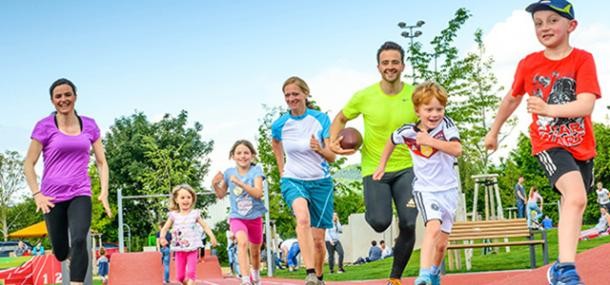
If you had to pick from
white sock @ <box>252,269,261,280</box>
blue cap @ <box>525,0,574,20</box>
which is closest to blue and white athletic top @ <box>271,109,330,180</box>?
white sock @ <box>252,269,261,280</box>

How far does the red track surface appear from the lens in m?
7.16

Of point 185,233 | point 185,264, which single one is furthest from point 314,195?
point 185,264

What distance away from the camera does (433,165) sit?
7262 mm

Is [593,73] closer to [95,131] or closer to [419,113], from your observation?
[419,113]

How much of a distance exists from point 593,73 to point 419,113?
6.22 feet

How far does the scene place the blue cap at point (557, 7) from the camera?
5.94 metres

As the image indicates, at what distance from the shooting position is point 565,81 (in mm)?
5898

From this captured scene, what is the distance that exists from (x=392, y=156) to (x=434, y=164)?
0.97 metres

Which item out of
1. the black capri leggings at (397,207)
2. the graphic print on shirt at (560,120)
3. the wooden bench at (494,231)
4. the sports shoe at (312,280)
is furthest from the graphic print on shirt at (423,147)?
the wooden bench at (494,231)

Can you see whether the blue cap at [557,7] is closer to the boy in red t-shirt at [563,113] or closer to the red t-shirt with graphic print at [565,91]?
the boy in red t-shirt at [563,113]

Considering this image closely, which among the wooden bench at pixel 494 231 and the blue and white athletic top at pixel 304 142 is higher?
the blue and white athletic top at pixel 304 142

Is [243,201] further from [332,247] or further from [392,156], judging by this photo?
[332,247]

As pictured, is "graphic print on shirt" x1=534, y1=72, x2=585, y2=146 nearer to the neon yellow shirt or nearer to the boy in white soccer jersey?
the boy in white soccer jersey

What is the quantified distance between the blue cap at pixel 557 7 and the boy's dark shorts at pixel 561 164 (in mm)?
927
